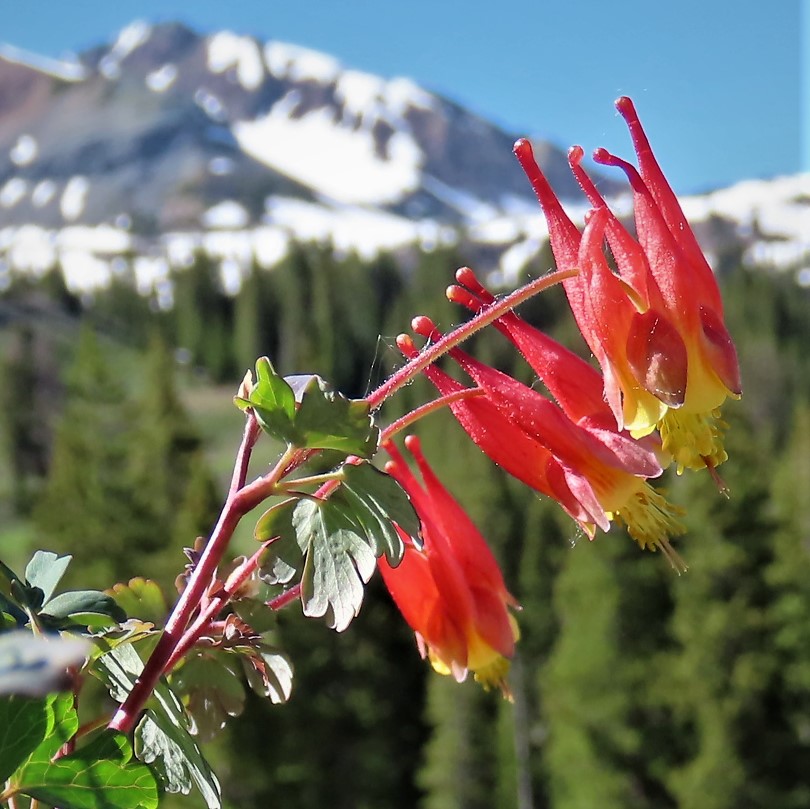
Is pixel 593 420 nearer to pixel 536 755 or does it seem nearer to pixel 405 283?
pixel 536 755

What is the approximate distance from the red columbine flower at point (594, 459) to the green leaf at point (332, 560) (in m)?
0.32

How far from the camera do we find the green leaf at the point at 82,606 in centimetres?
109

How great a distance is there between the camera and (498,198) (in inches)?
6284

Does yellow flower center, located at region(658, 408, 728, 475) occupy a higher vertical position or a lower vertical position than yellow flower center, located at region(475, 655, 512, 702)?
higher

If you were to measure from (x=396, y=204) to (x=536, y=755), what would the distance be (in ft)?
413

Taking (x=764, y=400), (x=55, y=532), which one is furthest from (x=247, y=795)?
(x=764, y=400)

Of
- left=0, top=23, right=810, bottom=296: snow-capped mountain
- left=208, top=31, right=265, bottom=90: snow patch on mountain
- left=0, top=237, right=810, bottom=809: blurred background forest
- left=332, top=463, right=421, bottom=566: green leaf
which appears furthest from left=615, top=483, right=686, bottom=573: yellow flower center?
left=208, top=31, right=265, bottom=90: snow patch on mountain

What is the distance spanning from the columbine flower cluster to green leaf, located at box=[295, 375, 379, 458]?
0.18m

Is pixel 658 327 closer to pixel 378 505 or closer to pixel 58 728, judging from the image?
pixel 378 505

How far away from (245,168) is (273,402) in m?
141

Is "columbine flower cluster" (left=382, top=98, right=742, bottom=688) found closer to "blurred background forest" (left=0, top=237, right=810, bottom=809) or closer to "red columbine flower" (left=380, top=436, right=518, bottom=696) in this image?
"red columbine flower" (left=380, top=436, right=518, bottom=696)

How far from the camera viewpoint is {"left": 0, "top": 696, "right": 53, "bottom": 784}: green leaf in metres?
0.84

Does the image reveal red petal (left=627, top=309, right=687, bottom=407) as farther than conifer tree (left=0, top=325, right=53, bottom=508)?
No

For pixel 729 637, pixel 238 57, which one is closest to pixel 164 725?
pixel 729 637
